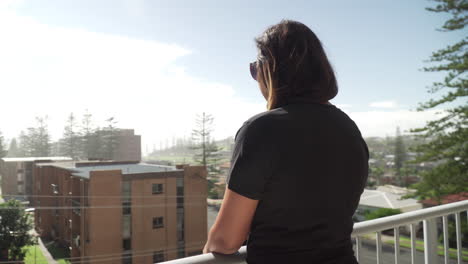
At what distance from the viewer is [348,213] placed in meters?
0.66

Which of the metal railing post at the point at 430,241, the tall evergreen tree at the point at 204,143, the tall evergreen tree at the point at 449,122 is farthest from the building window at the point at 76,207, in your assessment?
the metal railing post at the point at 430,241

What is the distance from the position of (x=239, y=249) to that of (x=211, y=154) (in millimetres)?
18154

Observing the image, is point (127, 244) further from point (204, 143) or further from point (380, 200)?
point (380, 200)

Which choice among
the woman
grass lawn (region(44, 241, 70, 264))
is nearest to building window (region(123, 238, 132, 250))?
grass lawn (region(44, 241, 70, 264))

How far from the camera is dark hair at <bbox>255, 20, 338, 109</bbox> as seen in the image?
651 millimetres

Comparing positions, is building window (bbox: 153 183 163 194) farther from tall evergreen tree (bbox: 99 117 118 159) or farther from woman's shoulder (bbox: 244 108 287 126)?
tall evergreen tree (bbox: 99 117 118 159)

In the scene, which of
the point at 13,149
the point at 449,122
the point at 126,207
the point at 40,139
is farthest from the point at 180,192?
the point at 13,149

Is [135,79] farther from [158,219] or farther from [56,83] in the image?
[158,219]

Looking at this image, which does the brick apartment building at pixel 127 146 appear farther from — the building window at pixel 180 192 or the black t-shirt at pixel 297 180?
the black t-shirt at pixel 297 180

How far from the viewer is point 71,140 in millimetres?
22500

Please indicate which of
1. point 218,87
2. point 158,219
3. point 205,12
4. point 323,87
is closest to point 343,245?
point 323,87

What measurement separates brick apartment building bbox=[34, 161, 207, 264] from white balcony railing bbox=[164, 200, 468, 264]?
9.47 m

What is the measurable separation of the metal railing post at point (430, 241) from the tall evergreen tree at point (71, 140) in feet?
78.7

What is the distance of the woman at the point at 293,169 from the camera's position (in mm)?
541
